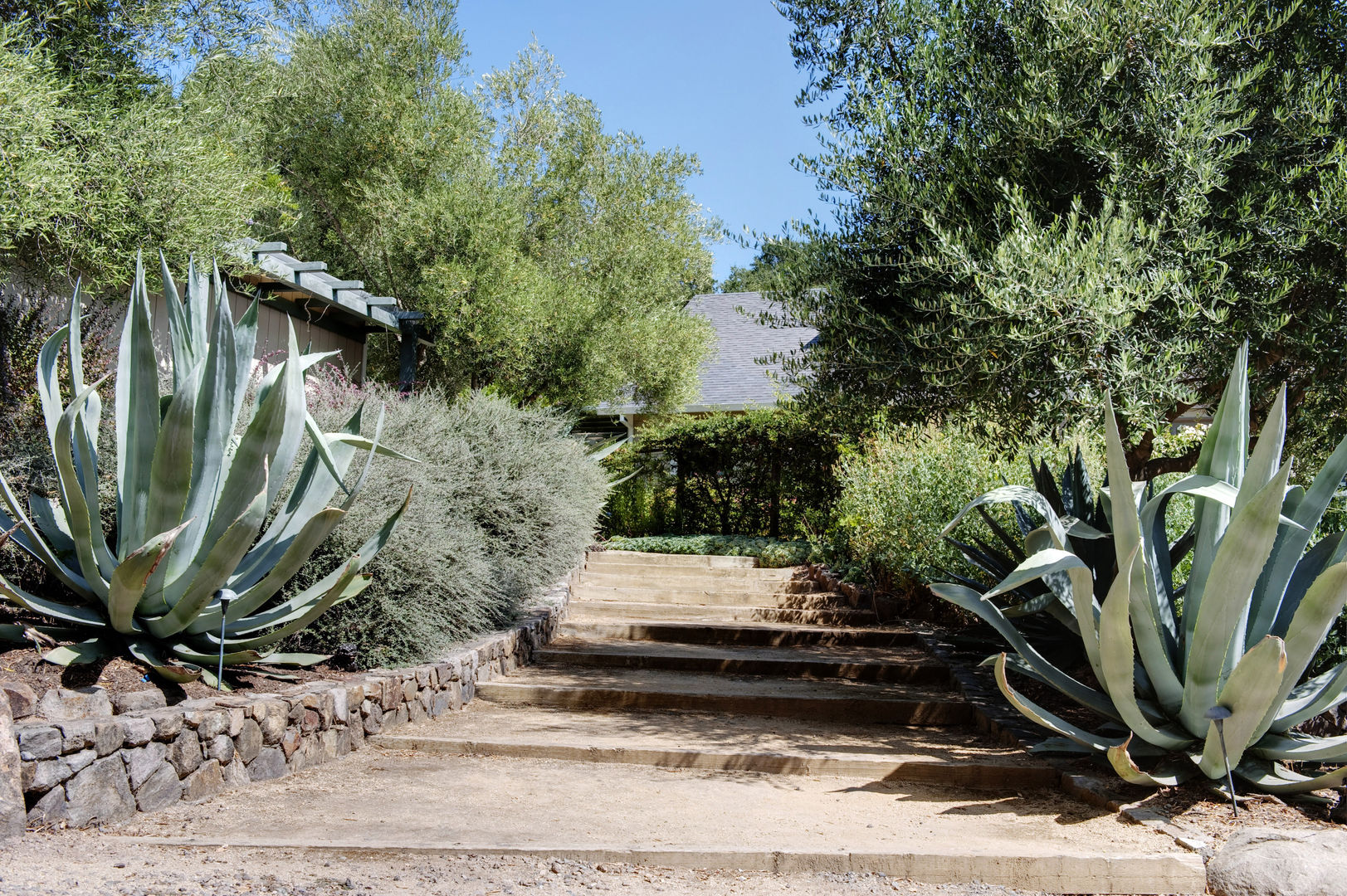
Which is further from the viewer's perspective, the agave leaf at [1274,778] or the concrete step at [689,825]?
the agave leaf at [1274,778]

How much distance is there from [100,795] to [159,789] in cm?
32

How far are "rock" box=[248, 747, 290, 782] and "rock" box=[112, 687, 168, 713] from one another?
54 centimetres

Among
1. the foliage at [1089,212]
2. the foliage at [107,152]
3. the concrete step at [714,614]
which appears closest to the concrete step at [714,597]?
the concrete step at [714,614]

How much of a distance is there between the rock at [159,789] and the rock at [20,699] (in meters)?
0.55

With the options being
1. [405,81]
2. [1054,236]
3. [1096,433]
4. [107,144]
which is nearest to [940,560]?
[1096,433]

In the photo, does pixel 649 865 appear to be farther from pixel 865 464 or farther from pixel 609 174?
pixel 609 174

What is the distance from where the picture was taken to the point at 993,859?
3834 mm

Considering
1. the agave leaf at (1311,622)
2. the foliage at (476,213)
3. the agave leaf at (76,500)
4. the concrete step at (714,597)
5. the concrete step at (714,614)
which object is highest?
the foliage at (476,213)

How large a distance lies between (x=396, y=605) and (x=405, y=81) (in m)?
10.4

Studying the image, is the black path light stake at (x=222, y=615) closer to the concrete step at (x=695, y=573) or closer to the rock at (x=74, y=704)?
the rock at (x=74, y=704)

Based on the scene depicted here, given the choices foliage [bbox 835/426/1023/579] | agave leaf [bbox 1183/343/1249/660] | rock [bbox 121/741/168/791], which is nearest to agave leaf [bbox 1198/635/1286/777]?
agave leaf [bbox 1183/343/1249/660]

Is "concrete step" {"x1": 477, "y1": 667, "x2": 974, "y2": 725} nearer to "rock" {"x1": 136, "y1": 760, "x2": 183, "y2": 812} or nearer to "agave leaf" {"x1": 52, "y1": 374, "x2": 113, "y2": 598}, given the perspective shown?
"rock" {"x1": 136, "y1": 760, "x2": 183, "y2": 812}

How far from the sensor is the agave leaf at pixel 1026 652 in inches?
187

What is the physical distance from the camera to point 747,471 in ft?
48.9
